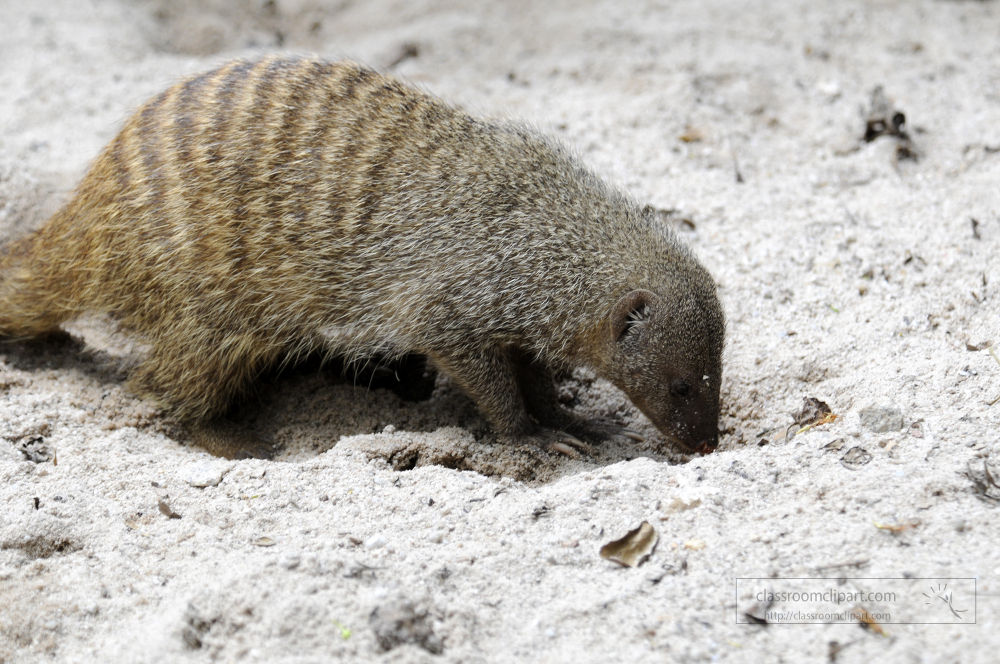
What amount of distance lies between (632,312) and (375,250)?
1.07 m

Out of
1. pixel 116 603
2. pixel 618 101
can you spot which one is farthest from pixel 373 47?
pixel 116 603

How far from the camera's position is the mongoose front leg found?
3.43 m

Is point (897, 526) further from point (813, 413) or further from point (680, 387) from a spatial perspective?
point (680, 387)

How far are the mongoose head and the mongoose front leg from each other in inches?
Answer: 17.1

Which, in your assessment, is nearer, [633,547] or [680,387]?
[633,547]

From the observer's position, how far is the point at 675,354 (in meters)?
3.22

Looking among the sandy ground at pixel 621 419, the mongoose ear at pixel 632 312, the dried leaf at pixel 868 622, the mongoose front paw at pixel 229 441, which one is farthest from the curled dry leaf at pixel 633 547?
the mongoose front paw at pixel 229 441

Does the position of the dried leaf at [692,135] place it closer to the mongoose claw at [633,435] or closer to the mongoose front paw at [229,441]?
the mongoose claw at [633,435]

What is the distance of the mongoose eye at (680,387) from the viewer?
3.24 m

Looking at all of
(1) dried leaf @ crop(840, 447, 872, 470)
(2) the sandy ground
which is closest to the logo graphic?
(2) the sandy ground

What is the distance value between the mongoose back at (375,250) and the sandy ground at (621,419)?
375 millimetres

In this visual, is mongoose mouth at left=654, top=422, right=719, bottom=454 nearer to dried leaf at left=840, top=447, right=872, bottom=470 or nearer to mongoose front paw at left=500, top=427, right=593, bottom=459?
mongoose front paw at left=500, top=427, right=593, bottom=459

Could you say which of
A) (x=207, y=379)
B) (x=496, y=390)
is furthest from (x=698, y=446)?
(x=207, y=379)

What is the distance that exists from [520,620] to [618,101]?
3.83 meters
